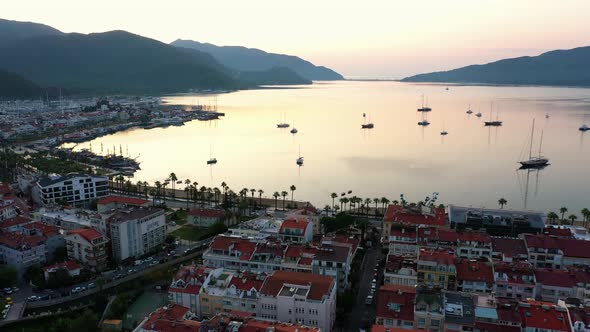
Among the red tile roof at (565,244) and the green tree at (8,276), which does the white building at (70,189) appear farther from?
the red tile roof at (565,244)

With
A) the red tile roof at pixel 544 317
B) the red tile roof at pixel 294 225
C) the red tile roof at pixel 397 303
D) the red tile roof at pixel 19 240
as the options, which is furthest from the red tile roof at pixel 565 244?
the red tile roof at pixel 19 240

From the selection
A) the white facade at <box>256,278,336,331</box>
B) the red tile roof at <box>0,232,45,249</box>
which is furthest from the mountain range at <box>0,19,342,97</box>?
the white facade at <box>256,278,336,331</box>

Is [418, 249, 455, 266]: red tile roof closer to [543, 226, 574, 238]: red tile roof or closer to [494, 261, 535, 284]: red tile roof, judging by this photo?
[494, 261, 535, 284]: red tile roof

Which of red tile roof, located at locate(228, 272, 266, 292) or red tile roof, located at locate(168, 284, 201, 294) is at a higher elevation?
red tile roof, located at locate(228, 272, 266, 292)

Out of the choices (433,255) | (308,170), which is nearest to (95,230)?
(433,255)

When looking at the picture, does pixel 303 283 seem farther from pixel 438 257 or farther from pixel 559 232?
pixel 559 232

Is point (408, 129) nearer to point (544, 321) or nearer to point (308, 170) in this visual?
point (308, 170)

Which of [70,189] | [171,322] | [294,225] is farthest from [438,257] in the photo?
[70,189]
